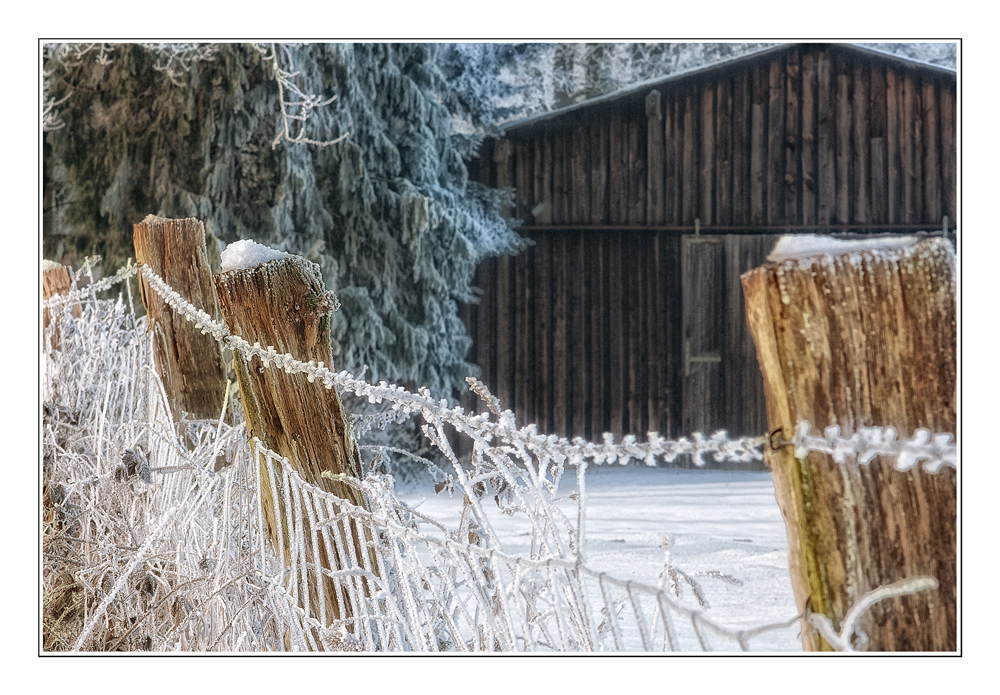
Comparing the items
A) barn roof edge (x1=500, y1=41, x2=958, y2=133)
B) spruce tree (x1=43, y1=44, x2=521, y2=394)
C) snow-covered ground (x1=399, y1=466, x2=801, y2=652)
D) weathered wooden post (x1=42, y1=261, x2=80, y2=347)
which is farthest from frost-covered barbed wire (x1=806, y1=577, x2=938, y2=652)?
barn roof edge (x1=500, y1=41, x2=958, y2=133)

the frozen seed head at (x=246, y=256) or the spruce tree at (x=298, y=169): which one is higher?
the spruce tree at (x=298, y=169)

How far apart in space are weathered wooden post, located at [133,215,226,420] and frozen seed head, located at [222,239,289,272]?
982mm

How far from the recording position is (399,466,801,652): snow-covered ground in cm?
312

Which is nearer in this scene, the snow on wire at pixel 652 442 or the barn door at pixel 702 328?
the snow on wire at pixel 652 442

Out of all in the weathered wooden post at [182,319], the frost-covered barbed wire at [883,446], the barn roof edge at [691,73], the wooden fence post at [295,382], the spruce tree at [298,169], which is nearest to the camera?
the frost-covered barbed wire at [883,446]

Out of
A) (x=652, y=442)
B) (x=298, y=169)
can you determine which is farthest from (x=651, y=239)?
(x=652, y=442)

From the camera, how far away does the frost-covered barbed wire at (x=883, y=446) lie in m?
0.82

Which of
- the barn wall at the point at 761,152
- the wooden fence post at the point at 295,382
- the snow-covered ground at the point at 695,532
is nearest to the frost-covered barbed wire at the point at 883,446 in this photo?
the wooden fence post at the point at 295,382

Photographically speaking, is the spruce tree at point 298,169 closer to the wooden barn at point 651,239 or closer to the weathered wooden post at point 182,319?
the wooden barn at point 651,239

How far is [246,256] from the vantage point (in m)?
1.82

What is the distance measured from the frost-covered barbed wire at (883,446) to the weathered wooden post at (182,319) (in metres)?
2.29

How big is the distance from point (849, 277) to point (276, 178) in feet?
15.9

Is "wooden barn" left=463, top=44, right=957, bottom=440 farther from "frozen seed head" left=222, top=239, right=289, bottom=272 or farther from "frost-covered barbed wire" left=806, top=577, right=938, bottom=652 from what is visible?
"frost-covered barbed wire" left=806, top=577, right=938, bottom=652

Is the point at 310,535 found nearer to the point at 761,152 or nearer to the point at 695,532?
the point at 695,532
